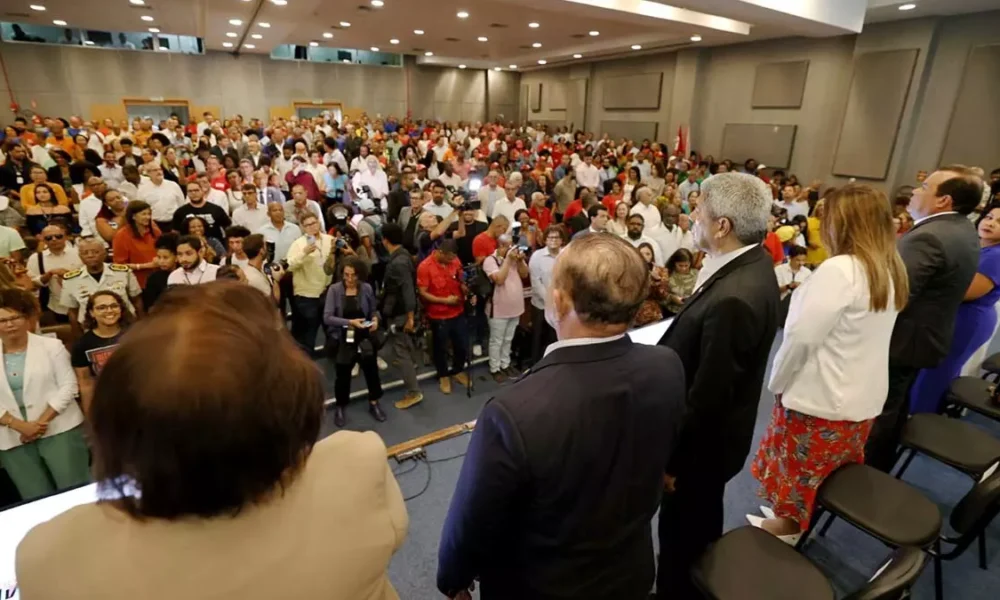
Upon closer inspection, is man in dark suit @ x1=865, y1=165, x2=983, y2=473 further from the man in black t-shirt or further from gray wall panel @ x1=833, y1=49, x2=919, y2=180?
gray wall panel @ x1=833, y1=49, x2=919, y2=180

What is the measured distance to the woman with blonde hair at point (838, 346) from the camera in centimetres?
177

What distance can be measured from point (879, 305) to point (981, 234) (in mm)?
1636

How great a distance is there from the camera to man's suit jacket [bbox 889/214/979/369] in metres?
2.20

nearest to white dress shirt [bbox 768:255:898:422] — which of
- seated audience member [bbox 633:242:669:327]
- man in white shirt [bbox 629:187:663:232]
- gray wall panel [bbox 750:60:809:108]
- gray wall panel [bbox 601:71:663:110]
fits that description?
seated audience member [bbox 633:242:669:327]

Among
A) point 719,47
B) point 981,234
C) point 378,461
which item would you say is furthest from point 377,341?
point 719,47

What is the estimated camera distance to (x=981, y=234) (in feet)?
8.87

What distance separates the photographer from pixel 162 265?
344cm

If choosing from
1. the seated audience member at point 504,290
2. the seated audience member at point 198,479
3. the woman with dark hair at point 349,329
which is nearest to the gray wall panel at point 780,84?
the seated audience member at point 504,290

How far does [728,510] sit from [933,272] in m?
1.56

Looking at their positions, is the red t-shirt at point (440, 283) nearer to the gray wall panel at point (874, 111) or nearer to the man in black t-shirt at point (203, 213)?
the man in black t-shirt at point (203, 213)

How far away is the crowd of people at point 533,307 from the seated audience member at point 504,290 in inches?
0.8

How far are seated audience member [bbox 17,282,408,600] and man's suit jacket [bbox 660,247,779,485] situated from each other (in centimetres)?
132

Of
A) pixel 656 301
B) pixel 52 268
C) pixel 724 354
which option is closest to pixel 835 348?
pixel 724 354

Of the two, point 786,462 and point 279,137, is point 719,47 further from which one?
point 786,462
